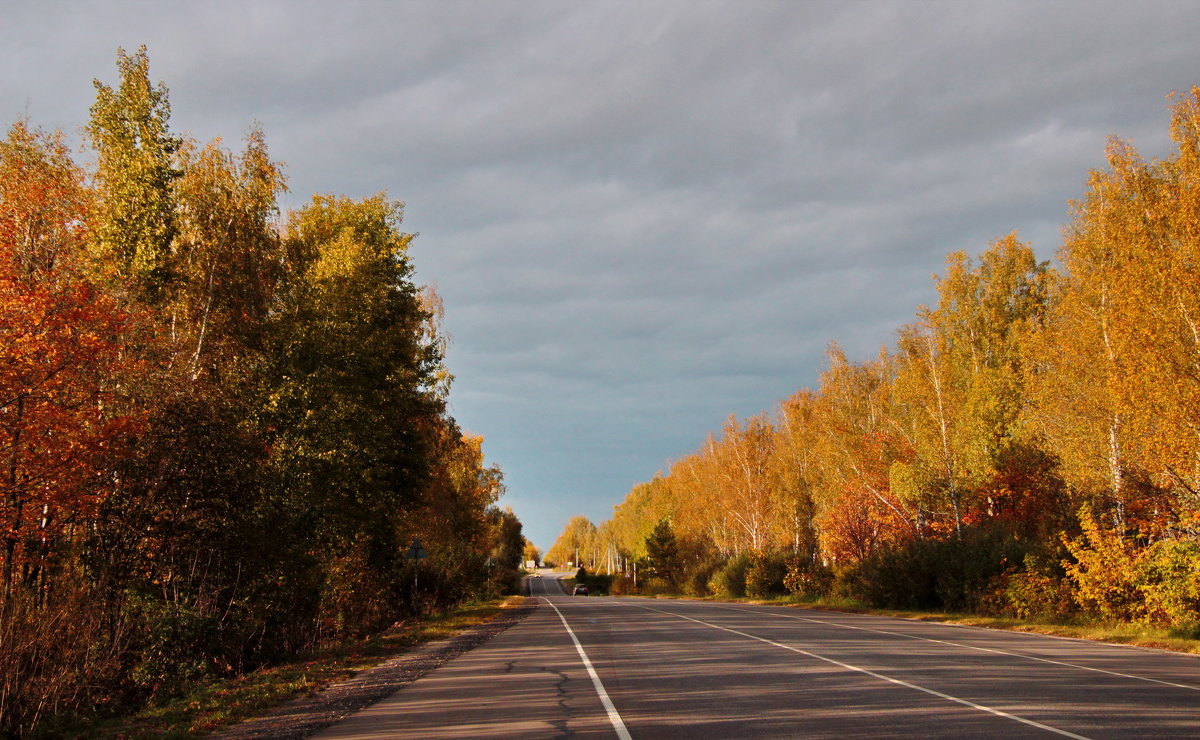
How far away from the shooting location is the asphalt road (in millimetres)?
8273

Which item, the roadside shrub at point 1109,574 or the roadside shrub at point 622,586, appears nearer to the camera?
the roadside shrub at point 1109,574

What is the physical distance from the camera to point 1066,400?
86.4 ft

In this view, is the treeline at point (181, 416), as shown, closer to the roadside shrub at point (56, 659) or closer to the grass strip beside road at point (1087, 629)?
the roadside shrub at point (56, 659)

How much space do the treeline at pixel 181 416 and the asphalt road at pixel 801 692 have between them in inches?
208

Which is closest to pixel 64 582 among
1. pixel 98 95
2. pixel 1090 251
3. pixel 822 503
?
pixel 98 95

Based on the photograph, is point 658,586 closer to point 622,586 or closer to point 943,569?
point 622,586

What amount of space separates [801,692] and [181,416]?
13.4 metres

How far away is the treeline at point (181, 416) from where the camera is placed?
45.1 ft

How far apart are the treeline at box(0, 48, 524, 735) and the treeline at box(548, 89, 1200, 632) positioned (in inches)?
856

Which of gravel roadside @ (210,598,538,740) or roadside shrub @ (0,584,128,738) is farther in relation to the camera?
roadside shrub @ (0,584,128,738)

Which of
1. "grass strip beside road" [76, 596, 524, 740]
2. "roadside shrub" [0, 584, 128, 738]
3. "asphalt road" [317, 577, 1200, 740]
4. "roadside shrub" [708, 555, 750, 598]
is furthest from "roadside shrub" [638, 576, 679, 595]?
"roadside shrub" [0, 584, 128, 738]

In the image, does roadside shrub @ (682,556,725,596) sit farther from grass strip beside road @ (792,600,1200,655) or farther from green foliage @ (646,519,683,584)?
grass strip beside road @ (792,600,1200,655)

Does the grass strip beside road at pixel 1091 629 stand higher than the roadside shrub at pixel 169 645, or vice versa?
the roadside shrub at pixel 169 645

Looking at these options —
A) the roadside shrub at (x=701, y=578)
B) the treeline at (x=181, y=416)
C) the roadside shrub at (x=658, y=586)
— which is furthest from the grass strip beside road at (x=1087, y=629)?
the roadside shrub at (x=658, y=586)
